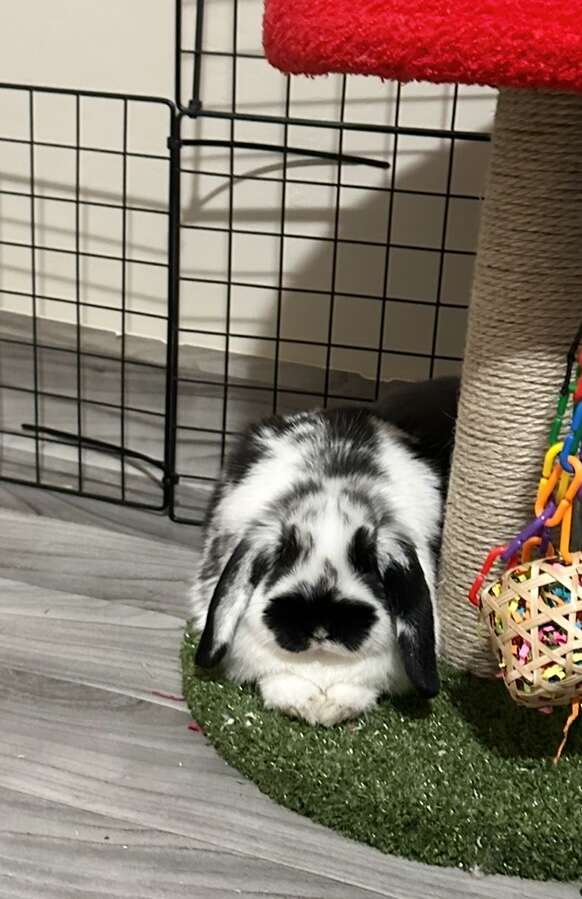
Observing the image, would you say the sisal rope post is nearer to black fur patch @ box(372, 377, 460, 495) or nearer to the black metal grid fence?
black fur patch @ box(372, 377, 460, 495)

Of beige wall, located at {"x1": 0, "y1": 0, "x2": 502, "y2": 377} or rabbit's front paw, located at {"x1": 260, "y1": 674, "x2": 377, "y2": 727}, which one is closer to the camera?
rabbit's front paw, located at {"x1": 260, "y1": 674, "x2": 377, "y2": 727}

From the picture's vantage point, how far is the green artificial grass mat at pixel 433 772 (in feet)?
3.93

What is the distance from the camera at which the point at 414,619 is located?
1304 millimetres

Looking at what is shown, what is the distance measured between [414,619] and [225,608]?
0.25 meters

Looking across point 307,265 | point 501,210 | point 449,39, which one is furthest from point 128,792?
point 307,265

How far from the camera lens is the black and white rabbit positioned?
1295 mm

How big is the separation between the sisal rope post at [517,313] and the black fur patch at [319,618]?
158mm

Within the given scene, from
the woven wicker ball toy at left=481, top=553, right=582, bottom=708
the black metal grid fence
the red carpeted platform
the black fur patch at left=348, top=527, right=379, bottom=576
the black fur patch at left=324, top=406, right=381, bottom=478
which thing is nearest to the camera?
the red carpeted platform

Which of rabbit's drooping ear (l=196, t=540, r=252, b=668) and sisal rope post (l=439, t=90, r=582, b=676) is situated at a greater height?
sisal rope post (l=439, t=90, r=582, b=676)

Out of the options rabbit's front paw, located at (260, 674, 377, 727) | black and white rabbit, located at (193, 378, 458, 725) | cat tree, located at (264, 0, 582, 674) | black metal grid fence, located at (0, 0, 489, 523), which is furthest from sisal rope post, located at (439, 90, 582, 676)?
black metal grid fence, located at (0, 0, 489, 523)

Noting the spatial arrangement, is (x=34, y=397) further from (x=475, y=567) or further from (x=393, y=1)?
(x=393, y=1)

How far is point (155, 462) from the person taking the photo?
203cm

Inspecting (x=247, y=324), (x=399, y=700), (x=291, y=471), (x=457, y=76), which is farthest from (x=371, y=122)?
(x=399, y=700)

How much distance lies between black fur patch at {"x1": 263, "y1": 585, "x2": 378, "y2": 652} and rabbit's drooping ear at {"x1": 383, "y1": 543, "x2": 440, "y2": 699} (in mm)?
41
